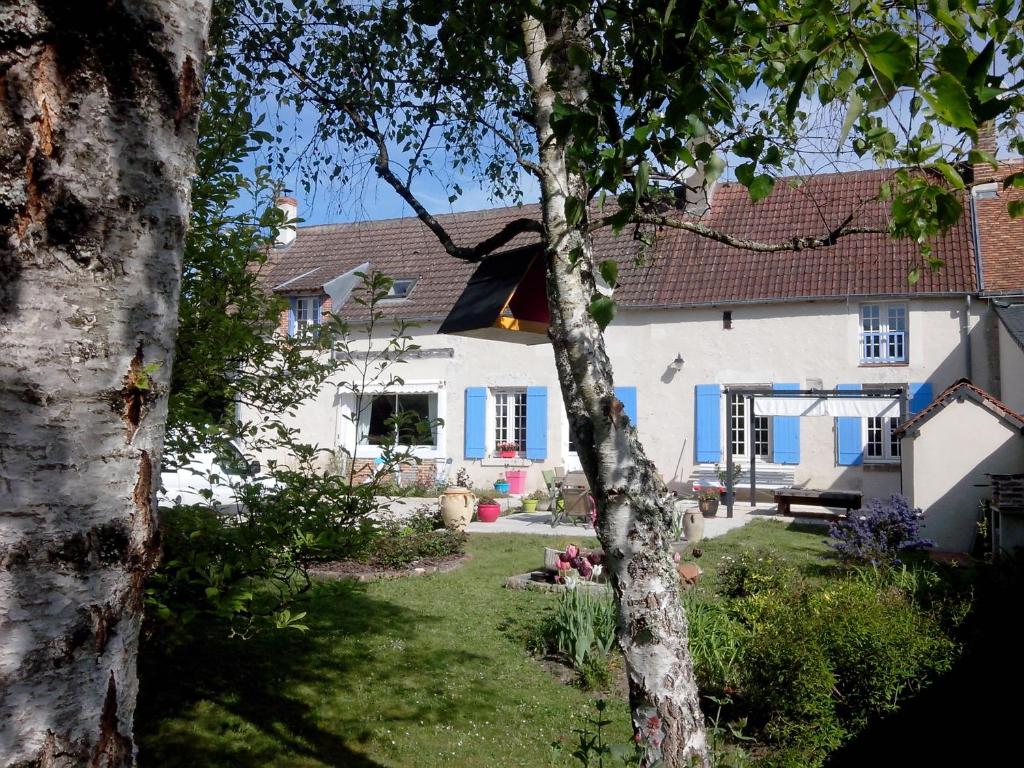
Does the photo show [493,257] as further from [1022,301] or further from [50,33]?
[1022,301]

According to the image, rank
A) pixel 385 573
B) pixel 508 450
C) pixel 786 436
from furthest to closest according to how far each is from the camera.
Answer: pixel 508 450 → pixel 786 436 → pixel 385 573

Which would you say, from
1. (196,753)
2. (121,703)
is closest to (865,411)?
(196,753)

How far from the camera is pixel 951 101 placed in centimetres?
159

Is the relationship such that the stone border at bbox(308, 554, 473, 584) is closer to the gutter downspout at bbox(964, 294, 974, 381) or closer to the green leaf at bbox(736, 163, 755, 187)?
the green leaf at bbox(736, 163, 755, 187)

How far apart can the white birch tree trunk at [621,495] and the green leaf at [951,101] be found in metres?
1.63

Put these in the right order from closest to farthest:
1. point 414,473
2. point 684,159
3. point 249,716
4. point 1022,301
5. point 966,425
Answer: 1. point 684,159
2. point 249,716
3. point 966,425
4. point 1022,301
5. point 414,473

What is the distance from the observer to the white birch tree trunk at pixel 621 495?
3.18 m

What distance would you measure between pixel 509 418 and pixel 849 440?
739cm

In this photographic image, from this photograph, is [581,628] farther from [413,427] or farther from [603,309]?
[603,309]

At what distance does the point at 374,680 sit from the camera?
5.80m

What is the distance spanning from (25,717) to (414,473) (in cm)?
1820

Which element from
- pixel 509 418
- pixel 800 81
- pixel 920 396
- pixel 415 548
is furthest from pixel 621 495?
pixel 509 418

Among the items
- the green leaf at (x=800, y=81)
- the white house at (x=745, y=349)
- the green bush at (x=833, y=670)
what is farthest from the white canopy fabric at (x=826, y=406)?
the green leaf at (x=800, y=81)

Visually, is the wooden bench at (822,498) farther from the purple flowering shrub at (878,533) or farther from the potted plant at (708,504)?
the purple flowering shrub at (878,533)
